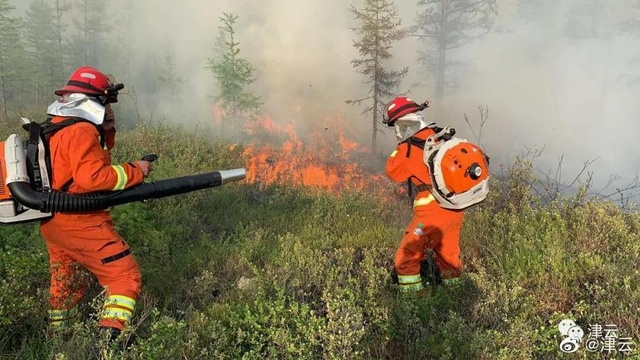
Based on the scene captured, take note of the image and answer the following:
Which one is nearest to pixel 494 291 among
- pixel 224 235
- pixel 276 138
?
pixel 224 235

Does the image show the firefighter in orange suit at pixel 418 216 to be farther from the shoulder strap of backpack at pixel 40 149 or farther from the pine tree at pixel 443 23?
the pine tree at pixel 443 23

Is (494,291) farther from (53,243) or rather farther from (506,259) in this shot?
(53,243)

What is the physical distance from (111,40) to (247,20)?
83.4 ft

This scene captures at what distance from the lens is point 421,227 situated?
3.96 m

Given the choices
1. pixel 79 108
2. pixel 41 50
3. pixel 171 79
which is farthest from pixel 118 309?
pixel 41 50

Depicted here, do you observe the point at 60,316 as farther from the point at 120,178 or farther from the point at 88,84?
the point at 88,84

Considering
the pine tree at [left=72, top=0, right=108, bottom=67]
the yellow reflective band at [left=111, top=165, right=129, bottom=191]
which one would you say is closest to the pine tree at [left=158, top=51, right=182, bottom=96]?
the pine tree at [left=72, top=0, right=108, bottom=67]

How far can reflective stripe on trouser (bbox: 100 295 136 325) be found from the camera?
2666mm

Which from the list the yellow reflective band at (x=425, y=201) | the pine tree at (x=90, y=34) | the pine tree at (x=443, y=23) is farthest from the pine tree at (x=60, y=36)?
the yellow reflective band at (x=425, y=201)

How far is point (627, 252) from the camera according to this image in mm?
4246

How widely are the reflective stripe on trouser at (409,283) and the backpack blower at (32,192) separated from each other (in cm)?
257

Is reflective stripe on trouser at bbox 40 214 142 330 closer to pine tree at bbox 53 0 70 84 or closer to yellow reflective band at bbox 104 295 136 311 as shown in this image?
yellow reflective band at bbox 104 295 136 311

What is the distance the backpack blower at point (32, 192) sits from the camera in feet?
8.51

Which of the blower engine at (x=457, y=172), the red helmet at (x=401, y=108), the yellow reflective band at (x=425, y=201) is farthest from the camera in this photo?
the red helmet at (x=401, y=108)
